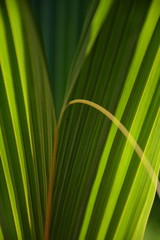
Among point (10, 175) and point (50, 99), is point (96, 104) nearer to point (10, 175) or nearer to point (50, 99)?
point (50, 99)

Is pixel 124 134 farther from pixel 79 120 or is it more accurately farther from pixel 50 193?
pixel 50 193

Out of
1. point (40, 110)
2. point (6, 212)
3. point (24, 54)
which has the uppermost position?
point (24, 54)

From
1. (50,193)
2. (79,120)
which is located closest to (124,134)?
(79,120)

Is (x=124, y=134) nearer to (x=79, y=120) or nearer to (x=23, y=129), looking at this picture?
(x=79, y=120)

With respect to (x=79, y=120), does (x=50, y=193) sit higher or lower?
lower

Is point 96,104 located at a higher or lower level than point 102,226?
higher

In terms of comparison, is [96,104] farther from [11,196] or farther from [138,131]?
[11,196]

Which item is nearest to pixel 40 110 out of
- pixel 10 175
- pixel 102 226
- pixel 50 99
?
pixel 50 99
